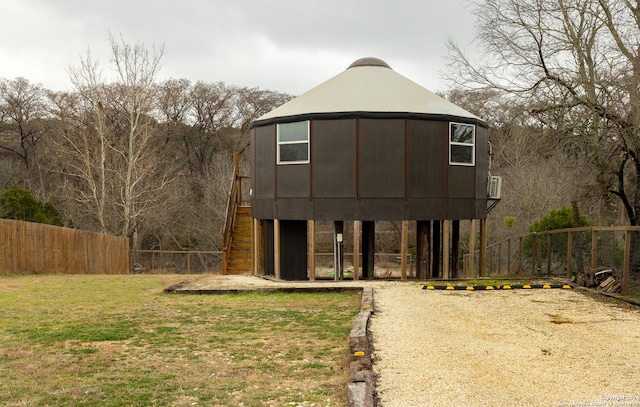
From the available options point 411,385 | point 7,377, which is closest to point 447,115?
point 411,385

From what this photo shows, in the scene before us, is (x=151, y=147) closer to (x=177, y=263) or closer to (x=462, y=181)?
(x=177, y=263)

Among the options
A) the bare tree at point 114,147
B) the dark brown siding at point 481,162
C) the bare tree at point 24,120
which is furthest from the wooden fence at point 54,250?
the bare tree at point 24,120

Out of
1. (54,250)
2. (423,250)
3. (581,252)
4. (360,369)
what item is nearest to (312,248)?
(423,250)

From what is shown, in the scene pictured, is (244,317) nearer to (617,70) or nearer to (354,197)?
(354,197)

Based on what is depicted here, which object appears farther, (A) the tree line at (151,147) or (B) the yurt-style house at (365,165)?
(A) the tree line at (151,147)

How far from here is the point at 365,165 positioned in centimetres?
1340

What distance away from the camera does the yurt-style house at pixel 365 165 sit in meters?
13.4

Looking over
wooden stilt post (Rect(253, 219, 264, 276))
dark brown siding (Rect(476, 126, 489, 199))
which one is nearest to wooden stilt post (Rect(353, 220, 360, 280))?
wooden stilt post (Rect(253, 219, 264, 276))

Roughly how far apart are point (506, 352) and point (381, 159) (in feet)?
26.0

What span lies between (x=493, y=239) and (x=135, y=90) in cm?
1806

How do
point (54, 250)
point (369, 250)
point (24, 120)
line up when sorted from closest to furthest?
point (54, 250)
point (369, 250)
point (24, 120)

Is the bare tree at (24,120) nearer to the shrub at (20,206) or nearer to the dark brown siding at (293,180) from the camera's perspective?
the shrub at (20,206)

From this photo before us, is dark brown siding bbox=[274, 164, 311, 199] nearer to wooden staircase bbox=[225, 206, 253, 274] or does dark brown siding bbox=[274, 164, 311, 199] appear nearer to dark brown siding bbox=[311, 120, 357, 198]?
dark brown siding bbox=[311, 120, 357, 198]

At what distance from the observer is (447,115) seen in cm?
1385
